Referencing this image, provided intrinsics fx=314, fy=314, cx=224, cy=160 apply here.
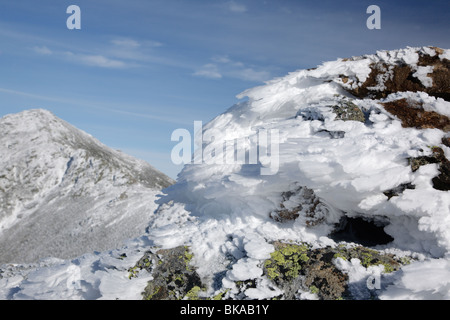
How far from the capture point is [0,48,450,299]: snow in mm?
4801

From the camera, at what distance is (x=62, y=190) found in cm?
3228

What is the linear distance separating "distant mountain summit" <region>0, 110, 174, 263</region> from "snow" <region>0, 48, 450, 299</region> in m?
8.97

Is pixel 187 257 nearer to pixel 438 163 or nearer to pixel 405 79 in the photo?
pixel 438 163

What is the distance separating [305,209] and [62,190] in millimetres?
31597

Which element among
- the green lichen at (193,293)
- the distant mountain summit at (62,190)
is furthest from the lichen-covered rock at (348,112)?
the distant mountain summit at (62,190)

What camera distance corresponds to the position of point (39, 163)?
35.2 meters

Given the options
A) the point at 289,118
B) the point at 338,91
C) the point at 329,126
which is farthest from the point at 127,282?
the point at 338,91

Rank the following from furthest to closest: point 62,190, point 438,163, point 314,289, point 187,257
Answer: point 62,190 → point 438,163 → point 187,257 → point 314,289

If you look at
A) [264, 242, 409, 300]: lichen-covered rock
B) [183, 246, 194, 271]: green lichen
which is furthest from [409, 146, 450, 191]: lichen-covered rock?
[183, 246, 194, 271]: green lichen

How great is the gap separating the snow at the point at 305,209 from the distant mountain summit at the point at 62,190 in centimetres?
897

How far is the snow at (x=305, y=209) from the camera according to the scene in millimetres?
4801

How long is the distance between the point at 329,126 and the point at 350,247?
275 cm

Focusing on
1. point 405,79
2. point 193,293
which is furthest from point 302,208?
point 405,79

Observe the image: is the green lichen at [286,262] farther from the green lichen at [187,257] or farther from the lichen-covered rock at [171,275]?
the green lichen at [187,257]
